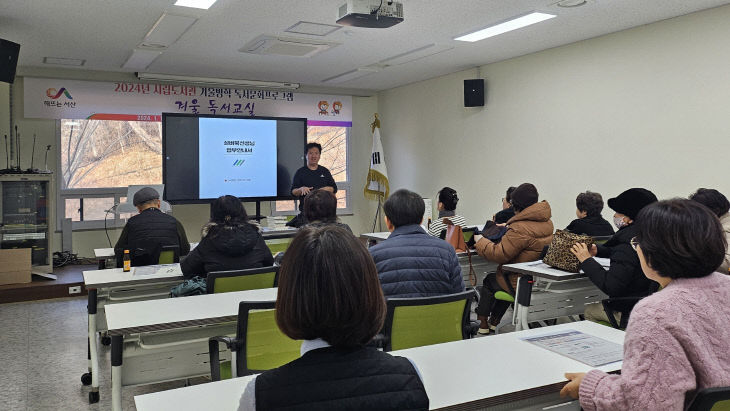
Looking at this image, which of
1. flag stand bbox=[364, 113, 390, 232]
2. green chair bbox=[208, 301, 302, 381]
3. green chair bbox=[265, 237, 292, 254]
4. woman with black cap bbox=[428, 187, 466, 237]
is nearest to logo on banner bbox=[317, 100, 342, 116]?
flag stand bbox=[364, 113, 390, 232]

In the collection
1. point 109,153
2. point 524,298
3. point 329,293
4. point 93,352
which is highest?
point 109,153

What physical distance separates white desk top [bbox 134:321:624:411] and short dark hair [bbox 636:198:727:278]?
45 centimetres

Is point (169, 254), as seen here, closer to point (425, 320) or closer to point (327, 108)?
point (425, 320)

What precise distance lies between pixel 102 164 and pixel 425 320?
704 centimetres

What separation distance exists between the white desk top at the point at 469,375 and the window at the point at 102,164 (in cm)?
672

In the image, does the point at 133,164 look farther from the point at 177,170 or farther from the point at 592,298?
the point at 592,298

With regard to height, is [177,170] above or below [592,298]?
above

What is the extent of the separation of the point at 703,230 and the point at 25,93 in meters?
8.16

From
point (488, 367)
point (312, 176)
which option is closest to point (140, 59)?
point (312, 176)

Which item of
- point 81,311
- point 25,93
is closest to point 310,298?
point 81,311

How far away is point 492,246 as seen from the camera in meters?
4.43

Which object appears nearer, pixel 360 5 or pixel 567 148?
pixel 360 5

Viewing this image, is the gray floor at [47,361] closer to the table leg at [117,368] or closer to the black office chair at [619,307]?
the table leg at [117,368]

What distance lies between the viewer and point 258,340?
247 cm
